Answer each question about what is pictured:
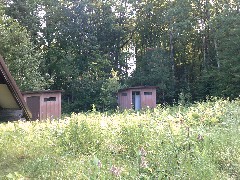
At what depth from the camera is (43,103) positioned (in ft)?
66.9

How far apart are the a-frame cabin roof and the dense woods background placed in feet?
71.6

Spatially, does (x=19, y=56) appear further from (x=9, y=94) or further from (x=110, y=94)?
(x=9, y=94)

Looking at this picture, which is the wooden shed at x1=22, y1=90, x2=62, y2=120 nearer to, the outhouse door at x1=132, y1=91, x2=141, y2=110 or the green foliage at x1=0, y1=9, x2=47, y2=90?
the green foliage at x1=0, y1=9, x2=47, y2=90

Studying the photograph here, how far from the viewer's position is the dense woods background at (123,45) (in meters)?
27.8

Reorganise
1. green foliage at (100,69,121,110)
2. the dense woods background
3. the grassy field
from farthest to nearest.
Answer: green foliage at (100,69,121,110) < the dense woods background < the grassy field

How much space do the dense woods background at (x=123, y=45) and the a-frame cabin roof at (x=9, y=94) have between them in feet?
71.6

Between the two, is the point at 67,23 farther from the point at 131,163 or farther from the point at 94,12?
the point at 131,163

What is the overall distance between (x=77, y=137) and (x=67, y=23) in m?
26.8

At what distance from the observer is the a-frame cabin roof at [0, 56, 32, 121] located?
368 cm

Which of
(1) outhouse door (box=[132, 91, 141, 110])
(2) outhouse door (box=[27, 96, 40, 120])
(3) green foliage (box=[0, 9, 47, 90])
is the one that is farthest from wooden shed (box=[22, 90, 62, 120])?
(1) outhouse door (box=[132, 91, 141, 110])

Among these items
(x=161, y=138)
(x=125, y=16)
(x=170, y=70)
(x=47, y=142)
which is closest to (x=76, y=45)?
(x=125, y=16)

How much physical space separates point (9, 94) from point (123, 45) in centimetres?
3360

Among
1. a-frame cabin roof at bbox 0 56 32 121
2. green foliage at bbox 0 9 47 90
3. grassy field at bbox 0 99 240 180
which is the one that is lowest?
grassy field at bbox 0 99 240 180

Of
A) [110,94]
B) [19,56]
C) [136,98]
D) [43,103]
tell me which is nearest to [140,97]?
[136,98]
